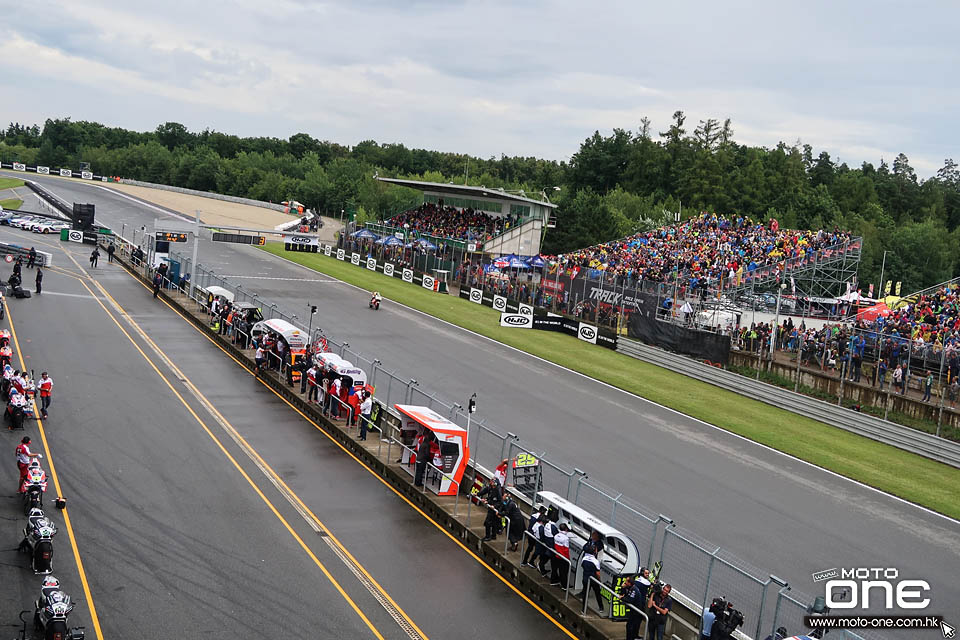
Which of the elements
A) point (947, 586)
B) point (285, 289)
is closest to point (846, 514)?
point (947, 586)

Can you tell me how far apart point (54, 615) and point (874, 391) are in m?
29.0

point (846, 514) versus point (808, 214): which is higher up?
point (808, 214)

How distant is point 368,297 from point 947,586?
136 ft

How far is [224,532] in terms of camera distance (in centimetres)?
1736

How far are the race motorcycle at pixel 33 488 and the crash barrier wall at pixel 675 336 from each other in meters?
29.2

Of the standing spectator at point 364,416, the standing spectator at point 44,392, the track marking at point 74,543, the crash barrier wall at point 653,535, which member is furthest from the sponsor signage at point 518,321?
the track marking at point 74,543

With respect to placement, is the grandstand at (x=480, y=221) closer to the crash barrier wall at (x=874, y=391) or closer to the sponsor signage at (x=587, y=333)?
the sponsor signage at (x=587, y=333)

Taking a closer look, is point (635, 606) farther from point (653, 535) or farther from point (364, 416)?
point (364, 416)

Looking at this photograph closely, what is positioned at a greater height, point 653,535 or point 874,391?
point 874,391

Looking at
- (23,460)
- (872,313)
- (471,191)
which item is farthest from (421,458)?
(471,191)

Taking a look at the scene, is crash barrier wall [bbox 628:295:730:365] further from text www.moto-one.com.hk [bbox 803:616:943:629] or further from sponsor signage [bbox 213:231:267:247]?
sponsor signage [bbox 213:231:267:247]

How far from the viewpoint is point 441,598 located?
15.4m

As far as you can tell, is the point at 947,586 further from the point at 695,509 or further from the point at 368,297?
the point at 368,297

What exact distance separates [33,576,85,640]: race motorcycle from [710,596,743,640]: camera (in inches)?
369
